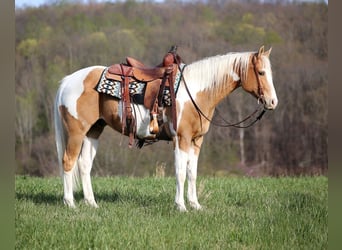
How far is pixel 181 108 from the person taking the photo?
5.94m

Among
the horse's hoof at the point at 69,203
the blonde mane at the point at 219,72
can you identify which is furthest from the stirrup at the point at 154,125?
the horse's hoof at the point at 69,203

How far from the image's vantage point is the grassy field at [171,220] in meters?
4.40

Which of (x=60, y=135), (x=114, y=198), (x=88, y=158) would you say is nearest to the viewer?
(x=60, y=135)

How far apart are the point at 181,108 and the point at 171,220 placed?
1485 mm

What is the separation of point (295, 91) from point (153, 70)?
23862 mm

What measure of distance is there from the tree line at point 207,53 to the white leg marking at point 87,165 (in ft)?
54.5

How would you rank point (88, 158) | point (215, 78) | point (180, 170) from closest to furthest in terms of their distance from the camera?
point (180, 170) → point (215, 78) → point (88, 158)

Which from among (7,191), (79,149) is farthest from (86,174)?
(7,191)

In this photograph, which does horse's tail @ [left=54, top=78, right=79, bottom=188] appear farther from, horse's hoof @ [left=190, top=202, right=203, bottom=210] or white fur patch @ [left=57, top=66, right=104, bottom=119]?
horse's hoof @ [left=190, top=202, right=203, bottom=210]

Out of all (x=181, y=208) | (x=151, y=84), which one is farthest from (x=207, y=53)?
(x=181, y=208)

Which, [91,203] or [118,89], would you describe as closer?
[118,89]

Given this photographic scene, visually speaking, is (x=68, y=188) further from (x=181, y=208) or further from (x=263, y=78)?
(x=263, y=78)

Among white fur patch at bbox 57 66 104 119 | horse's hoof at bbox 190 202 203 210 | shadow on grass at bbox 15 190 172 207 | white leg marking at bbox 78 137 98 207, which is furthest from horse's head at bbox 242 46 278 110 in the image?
white leg marking at bbox 78 137 98 207

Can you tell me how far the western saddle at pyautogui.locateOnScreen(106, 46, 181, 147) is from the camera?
19.5 ft
